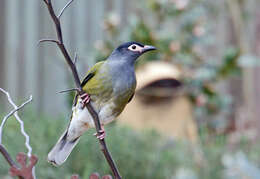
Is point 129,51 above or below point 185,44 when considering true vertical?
above

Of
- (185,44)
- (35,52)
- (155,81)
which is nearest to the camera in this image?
(155,81)

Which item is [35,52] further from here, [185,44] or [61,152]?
[61,152]

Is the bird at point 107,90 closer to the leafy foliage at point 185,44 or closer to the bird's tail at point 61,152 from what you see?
the bird's tail at point 61,152

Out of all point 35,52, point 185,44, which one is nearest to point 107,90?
point 185,44

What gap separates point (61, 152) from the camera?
1.17 meters

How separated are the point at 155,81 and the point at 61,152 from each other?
2384 millimetres

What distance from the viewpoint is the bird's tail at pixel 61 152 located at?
1.12 metres

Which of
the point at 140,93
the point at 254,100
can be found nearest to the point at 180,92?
the point at 140,93

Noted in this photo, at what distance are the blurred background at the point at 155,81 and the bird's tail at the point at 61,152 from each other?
1.16 metres

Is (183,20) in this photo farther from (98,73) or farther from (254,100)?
(98,73)

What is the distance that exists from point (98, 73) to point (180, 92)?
2401 millimetres

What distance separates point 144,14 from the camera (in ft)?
14.0

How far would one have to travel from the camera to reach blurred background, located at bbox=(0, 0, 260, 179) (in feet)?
8.75

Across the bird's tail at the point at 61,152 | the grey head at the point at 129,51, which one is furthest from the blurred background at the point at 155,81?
the grey head at the point at 129,51
